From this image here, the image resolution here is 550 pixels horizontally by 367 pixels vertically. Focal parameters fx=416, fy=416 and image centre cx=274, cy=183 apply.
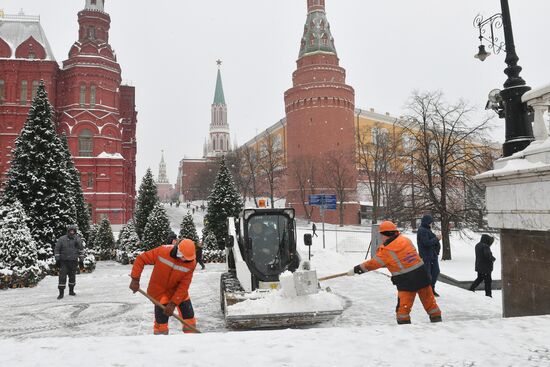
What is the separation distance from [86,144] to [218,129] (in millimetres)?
81018

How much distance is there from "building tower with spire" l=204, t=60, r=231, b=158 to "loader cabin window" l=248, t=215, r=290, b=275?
113013 millimetres

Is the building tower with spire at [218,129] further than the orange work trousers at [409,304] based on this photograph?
Yes

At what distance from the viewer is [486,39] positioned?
8.53 m

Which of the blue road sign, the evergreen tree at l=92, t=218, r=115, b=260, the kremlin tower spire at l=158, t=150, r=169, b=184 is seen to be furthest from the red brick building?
the kremlin tower spire at l=158, t=150, r=169, b=184

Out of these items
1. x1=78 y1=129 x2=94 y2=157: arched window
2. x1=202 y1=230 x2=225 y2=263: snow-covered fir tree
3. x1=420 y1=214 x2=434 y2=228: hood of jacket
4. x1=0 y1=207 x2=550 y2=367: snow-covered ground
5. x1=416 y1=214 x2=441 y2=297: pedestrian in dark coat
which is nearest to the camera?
x1=0 y1=207 x2=550 y2=367: snow-covered ground

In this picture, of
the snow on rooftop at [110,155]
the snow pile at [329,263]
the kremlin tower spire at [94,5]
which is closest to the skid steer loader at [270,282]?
the snow pile at [329,263]

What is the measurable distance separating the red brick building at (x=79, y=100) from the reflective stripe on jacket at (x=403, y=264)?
40688 mm

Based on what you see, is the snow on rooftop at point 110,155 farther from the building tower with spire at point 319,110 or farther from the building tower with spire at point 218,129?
the building tower with spire at point 218,129

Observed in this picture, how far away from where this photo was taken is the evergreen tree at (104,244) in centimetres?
2435

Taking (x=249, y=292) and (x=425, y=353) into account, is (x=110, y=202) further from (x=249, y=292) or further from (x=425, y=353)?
(x=425, y=353)

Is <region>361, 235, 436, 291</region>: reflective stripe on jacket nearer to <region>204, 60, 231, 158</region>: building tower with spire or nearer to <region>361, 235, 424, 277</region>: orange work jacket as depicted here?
<region>361, 235, 424, 277</region>: orange work jacket

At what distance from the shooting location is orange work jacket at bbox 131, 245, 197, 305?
555 cm

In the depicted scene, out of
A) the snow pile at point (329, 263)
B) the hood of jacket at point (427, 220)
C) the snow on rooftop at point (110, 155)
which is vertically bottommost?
the snow pile at point (329, 263)

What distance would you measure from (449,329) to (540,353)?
0.75 meters
